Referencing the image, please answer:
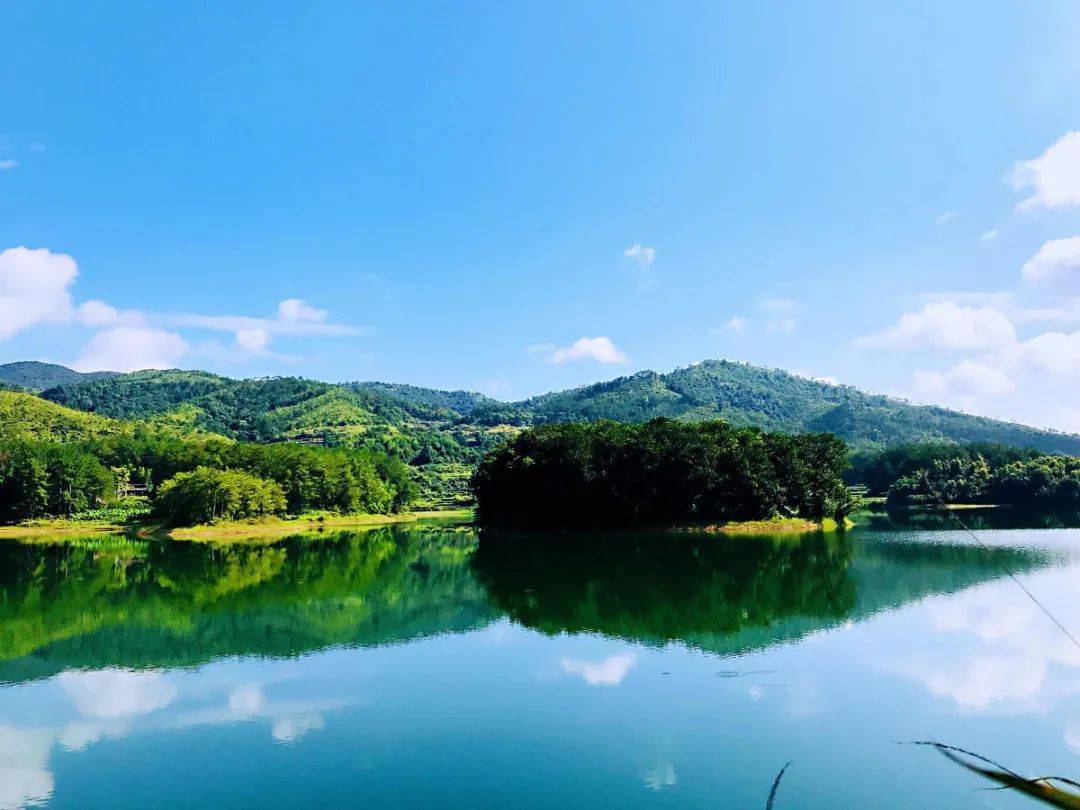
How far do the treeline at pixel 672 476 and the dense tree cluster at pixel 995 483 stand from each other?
3687 centimetres

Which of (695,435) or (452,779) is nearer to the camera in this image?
(452,779)

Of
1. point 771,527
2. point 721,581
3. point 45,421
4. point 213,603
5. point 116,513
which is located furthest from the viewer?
point 45,421

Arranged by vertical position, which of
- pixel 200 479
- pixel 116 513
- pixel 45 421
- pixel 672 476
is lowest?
pixel 116 513

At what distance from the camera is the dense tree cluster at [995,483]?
9625 centimetres

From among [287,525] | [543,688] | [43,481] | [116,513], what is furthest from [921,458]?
[43,481]

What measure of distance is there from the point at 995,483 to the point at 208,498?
106 meters

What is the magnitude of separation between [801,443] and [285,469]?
6257 cm

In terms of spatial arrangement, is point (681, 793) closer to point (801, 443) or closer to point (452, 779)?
point (452, 779)

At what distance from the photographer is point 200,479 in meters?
77.8

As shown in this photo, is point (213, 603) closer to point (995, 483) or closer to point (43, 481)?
point (43, 481)

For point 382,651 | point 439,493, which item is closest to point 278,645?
point 382,651

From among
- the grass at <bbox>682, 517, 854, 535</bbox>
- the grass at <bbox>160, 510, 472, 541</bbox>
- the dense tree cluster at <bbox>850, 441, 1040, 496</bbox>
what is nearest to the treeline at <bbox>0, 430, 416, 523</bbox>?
the grass at <bbox>160, 510, 472, 541</bbox>

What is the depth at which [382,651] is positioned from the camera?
25609 mm

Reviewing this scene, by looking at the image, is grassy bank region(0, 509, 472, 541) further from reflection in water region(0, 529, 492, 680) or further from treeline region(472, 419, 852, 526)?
treeline region(472, 419, 852, 526)
